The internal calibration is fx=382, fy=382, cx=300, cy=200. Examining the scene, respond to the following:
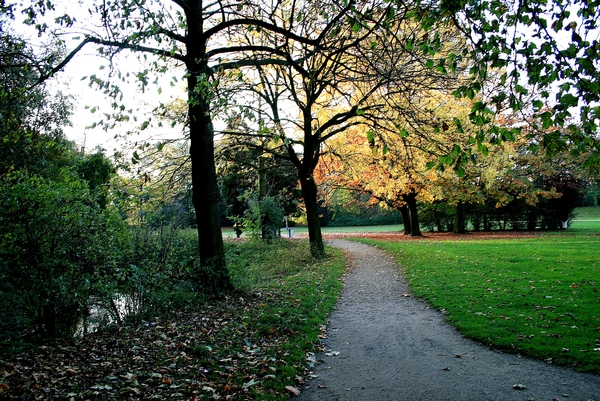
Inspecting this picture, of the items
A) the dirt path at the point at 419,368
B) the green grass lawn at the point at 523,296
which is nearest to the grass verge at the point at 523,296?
the green grass lawn at the point at 523,296

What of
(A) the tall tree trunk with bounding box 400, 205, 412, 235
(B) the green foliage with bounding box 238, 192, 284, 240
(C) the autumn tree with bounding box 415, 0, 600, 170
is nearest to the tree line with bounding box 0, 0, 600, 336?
(C) the autumn tree with bounding box 415, 0, 600, 170

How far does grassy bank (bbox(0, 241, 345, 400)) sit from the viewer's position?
406 centimetres

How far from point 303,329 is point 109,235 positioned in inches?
157

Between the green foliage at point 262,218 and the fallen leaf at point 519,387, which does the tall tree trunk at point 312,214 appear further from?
the fallen leaf at point 519,387

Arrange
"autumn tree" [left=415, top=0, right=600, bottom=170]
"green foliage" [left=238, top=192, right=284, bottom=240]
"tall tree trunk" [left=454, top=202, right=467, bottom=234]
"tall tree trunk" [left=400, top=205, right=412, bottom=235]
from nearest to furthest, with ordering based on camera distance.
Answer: "autumn tree" [left=415, top=0, right=600, bottom=170]
"green foliage" [left=238, top=192, right=284, bottom=240]
"tall tree trunk" [left=454, top=202, right=467, bottom=234]
"tall tree trunk" [left=400, top=205, right=412, bottom=235]

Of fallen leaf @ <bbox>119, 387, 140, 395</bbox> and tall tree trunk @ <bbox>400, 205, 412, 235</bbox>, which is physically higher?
tall tree trunk @ <bbox>400, 205, 412, 235</bbox>

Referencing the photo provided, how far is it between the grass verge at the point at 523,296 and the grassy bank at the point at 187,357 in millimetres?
2994

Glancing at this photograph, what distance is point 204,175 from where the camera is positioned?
8.59 m

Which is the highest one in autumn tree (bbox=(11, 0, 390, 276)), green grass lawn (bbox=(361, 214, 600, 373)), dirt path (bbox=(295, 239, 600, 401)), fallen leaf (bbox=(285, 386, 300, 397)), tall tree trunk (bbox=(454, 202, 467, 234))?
autumn tree (bbox=(11, 0, 390, 276))

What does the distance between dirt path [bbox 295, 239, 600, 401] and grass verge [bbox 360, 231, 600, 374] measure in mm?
405

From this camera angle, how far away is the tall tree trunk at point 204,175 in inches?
322

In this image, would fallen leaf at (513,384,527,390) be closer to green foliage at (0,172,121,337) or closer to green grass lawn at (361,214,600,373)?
green grass lawn at (361,214,600,373)

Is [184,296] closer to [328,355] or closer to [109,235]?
[109,235]

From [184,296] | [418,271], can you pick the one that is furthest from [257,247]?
[184,296]
